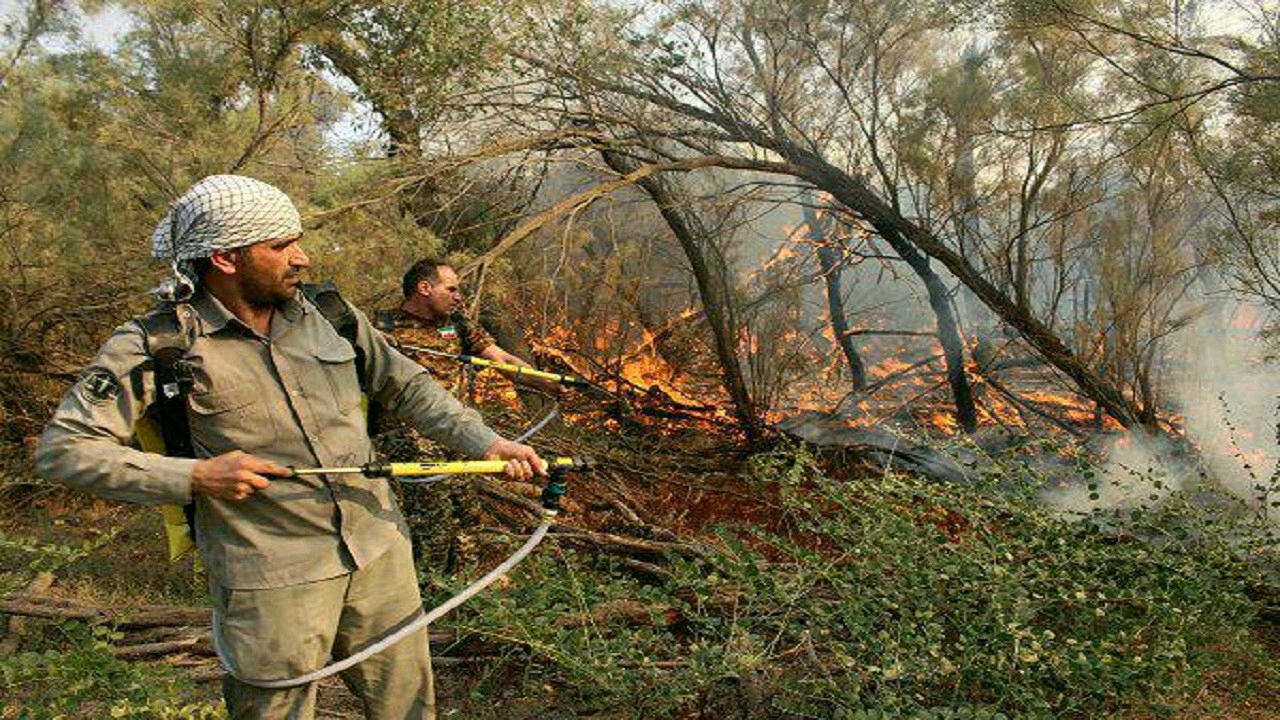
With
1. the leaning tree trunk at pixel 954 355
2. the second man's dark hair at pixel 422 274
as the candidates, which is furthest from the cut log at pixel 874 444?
the second man's dark hair at pixel 422 274

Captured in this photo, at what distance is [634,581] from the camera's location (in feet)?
14.5

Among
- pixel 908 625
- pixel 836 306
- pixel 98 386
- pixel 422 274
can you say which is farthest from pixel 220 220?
pixel 836 306

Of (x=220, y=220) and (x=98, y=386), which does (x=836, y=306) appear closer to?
(x=220, y=220)

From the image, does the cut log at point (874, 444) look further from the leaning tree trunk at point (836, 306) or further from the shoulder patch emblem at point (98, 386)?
the shoulder patch emblem at point (98, 386)

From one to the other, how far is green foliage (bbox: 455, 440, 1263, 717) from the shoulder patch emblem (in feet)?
5.78

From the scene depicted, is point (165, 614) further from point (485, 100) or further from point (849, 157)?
point (849, 157)

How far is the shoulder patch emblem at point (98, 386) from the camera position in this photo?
7.39ft

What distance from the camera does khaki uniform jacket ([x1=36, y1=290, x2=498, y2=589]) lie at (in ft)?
7.36

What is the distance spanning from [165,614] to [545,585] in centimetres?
191

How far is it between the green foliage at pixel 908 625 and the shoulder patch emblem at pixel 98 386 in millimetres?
1762

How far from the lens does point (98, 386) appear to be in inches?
89.1

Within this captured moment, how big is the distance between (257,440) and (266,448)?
33mm

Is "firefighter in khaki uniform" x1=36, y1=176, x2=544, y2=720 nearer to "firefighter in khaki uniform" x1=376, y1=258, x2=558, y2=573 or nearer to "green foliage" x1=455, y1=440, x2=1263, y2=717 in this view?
"green foliage" x1=455, y1=440, x2=1263, y2=717

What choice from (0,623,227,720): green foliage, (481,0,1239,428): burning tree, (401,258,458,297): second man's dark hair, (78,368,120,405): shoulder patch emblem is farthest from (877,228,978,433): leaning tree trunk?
(78,368,120,405): shoulder patch emblem
